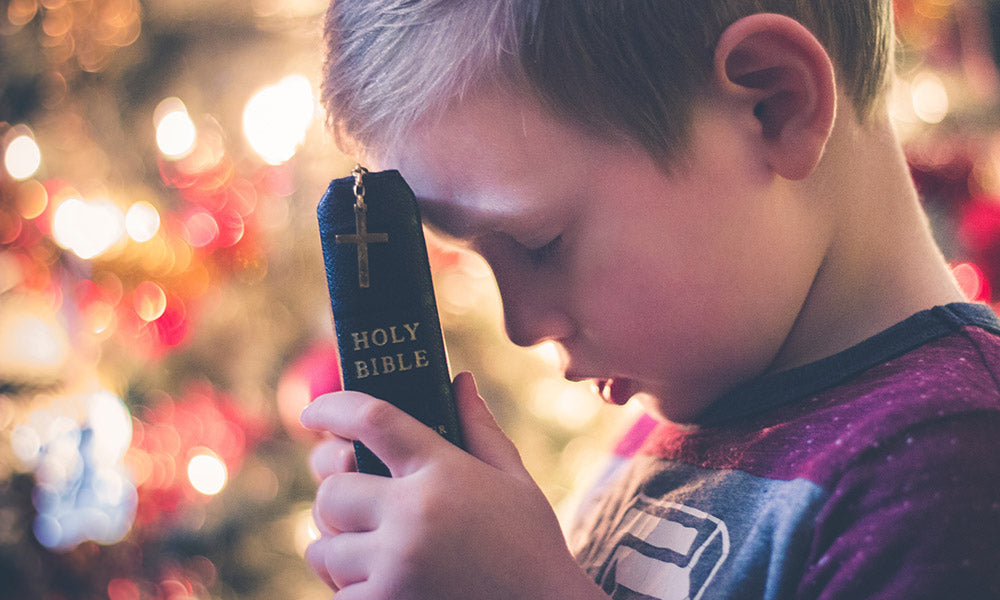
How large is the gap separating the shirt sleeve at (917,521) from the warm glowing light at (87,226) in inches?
42.0

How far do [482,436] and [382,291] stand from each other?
0.33 feet

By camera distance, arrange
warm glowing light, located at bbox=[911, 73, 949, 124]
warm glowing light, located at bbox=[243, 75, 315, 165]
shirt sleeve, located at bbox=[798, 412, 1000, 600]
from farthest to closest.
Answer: warm glowing light, located at bbox=[911, 73, 949, 124] → warm glowing light, located at bbox=[243, 75, 315, 165] → shirt sleeve, located at bbox=[798, 412, 1000, 600]

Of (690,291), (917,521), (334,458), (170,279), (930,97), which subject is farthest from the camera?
(930,97)

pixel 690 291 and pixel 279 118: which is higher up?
pixel 279 118

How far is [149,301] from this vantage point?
1.09m

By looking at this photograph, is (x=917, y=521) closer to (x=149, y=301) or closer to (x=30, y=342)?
(x=149, y=301)

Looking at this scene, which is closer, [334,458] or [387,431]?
[387,431]

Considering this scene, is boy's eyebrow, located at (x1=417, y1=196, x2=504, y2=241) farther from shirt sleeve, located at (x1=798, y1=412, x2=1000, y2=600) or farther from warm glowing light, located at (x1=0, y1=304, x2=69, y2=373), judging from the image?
warm glowing light, located at (x1=0, y1=304, x2=69, y2=373)

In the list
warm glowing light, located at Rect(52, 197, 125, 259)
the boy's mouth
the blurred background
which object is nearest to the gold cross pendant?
the boy's mouth

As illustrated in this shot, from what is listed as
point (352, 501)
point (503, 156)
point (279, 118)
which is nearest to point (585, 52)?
point (503, 156)

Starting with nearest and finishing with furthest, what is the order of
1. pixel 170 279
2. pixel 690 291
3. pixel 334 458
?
pixel 690 291
pixel 334 458
pixel 170 279

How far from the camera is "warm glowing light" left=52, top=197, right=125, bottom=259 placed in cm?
107

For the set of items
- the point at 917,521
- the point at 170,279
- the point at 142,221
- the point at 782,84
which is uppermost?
the point at 142,221

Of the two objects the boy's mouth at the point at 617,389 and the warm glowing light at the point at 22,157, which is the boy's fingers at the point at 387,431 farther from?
the warm glowing light at the point at 22,157
